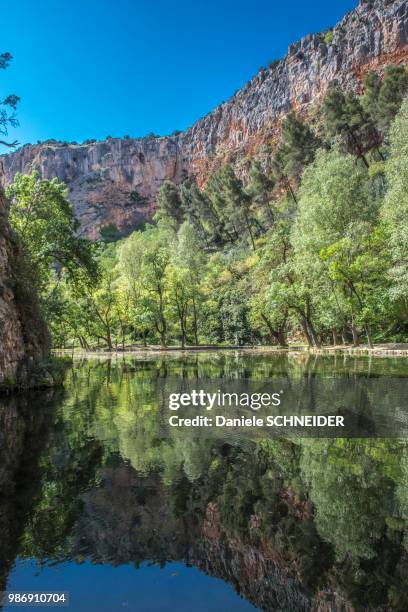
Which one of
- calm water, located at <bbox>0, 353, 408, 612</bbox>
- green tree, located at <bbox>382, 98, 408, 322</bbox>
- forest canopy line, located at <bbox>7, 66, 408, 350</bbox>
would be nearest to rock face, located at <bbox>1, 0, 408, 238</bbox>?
forest canopy line, located at <bbox>7, 66, 408, 350</bbox>

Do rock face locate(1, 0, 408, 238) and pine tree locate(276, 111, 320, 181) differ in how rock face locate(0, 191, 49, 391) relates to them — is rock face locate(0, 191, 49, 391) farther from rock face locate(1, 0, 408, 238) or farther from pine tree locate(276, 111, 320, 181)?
rock face locate(1, 0, 408, 238)

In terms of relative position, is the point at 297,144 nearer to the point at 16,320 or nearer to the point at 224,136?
the point at 16,320

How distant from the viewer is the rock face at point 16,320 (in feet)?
A: 51.1

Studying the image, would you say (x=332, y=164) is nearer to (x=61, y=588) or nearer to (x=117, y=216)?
(x=61, y=588)

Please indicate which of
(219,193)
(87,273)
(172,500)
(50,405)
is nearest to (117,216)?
(219,193)

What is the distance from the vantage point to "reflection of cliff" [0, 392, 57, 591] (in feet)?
15.0

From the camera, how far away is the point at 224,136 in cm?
12550

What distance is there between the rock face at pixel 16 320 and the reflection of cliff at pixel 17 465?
2349 mm

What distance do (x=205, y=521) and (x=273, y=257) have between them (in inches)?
1462

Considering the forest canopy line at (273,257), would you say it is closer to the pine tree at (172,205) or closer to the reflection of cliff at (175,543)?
the pine tree at (172,205)

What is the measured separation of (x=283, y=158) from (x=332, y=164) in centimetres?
3242

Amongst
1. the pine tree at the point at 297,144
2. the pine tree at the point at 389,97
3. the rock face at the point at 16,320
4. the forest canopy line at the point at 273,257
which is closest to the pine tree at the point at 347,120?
the forest canopy line at the point at 273,257

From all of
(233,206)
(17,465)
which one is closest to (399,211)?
(17,465)

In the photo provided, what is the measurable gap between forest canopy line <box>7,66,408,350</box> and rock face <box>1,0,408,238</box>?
68.0 feet
